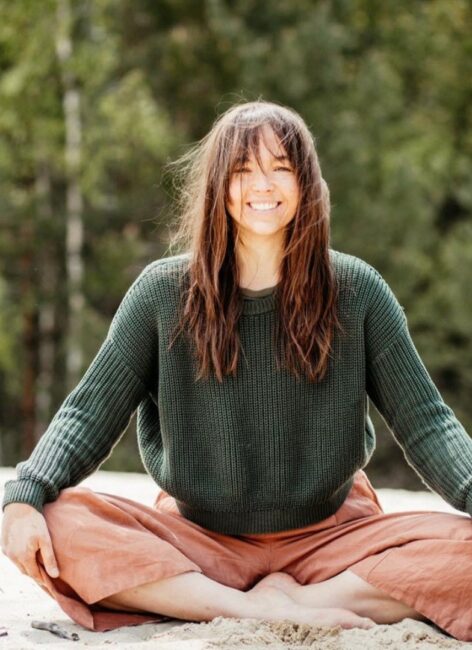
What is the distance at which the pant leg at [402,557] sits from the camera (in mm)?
2627

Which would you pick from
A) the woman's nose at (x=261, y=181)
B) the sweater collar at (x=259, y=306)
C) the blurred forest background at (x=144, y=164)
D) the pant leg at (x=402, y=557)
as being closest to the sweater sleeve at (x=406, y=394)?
the pant leg at (x=402, y=557)

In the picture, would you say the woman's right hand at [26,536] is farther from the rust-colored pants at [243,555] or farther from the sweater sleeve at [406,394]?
the sweater sleeve at [406,394]

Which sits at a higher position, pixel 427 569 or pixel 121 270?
pixel 427 569

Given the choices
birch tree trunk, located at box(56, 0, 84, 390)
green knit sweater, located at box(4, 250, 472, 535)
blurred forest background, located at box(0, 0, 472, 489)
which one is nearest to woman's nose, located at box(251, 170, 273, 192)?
green knit sweater, located at box(4, 250, 472, 535)

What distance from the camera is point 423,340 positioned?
13062mm

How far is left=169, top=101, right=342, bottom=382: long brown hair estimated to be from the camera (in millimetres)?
2740

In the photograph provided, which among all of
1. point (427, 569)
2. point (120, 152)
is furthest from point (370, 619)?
point (120, 152)

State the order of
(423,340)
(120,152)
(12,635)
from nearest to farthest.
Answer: (12,635)
(120,152)
(423,340)

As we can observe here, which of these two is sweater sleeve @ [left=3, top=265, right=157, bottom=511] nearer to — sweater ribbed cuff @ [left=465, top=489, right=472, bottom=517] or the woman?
the woman

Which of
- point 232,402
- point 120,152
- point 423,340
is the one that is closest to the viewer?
point 232,402

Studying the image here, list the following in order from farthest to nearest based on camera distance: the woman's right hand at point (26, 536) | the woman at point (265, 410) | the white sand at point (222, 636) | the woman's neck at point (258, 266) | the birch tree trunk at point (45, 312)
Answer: the birch tree trunk at point (45, 312) → the woman's neck at point (258, 266) → the woman at point (265, 410) → the woman's right hand at point (26, 536) → the white sand at point (222, 636)

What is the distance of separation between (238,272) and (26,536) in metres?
0.80

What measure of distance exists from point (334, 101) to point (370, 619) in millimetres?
10598

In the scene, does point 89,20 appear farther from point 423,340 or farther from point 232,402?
point 232,402
